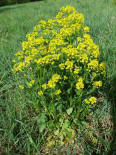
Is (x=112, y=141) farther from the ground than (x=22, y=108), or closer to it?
closer to it

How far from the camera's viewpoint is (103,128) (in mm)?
1807

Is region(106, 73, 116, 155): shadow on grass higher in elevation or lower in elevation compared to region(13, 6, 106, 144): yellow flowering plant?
lower

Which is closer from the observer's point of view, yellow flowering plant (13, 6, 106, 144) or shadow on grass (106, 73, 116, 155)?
yellow flowering plant (13, 6, 106, 144)

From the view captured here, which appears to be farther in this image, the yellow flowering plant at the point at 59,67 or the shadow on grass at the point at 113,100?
the shadow on grass at the point at 113,100

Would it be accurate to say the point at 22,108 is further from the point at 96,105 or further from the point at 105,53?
the point at 105,53

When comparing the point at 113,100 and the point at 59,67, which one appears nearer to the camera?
the point at 59,67

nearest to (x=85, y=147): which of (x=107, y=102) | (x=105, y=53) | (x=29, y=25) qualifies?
(x=107, y=102)

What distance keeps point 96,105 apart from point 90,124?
259 millimetres

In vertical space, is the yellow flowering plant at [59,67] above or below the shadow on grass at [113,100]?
above

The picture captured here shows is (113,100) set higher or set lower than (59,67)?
lower

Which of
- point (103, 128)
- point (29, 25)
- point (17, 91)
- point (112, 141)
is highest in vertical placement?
point (29, 25)

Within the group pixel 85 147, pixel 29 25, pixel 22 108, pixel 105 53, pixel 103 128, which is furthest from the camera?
pixel 29 25

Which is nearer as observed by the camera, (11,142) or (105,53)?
(11,142)

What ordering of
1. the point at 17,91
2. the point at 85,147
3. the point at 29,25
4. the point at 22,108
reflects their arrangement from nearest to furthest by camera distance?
1. the point at 85,147
2. the point at 22,108
3. the point at 17,91
4. the point at 29,25
